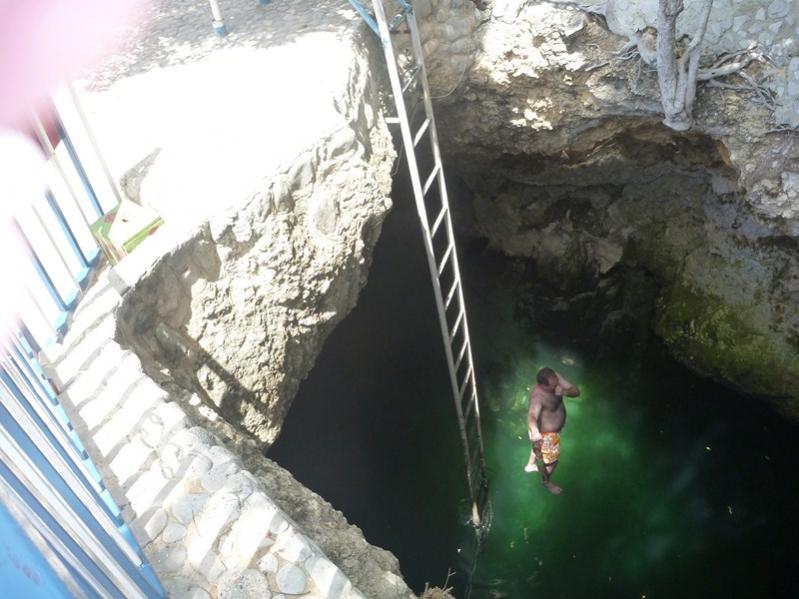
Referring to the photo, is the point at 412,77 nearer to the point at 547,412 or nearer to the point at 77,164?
the point at 77,164

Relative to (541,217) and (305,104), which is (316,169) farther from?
(541,217)

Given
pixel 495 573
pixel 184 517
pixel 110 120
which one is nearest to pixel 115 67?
pixel 110 120

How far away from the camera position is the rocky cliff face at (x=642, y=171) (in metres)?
5.08

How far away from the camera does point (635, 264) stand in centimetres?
795

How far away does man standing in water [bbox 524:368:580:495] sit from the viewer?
19.7 ft

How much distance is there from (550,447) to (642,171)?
3.00 meters

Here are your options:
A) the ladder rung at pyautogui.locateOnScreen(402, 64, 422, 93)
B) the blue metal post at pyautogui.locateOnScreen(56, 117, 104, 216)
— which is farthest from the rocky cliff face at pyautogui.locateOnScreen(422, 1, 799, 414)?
the blue metal post at pyautogui.locateOnScreen(56, 117, 104, 216)

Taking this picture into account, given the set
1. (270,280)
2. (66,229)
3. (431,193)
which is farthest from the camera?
(431,193)

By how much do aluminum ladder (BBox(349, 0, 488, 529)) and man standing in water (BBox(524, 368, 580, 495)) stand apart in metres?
0.52

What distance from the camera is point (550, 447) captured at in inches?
246

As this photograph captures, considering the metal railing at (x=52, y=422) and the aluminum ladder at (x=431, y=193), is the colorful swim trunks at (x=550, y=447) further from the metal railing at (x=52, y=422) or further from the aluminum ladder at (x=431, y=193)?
the metal railing at (x=52, y=422)

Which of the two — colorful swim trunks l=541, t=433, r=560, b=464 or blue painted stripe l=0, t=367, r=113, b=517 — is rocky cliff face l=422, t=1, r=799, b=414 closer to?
colorful swim trunks l=541, t=433, r=560, b=464

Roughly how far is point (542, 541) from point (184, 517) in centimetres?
454

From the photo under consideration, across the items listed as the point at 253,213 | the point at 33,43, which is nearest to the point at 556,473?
the point at 253,213
